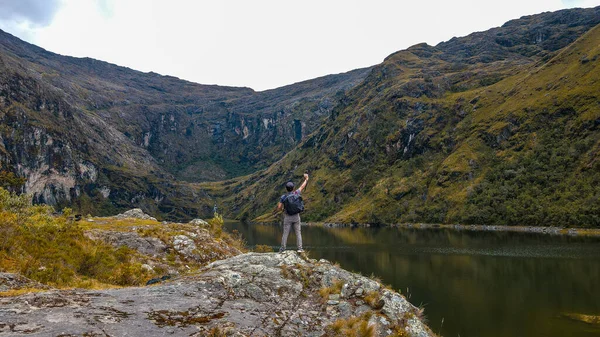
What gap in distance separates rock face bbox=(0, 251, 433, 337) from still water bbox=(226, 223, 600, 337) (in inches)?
352

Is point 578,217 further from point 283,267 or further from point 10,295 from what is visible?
point 10,295

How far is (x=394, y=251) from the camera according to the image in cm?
11094

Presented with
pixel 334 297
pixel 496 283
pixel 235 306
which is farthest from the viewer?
pixel 496 283

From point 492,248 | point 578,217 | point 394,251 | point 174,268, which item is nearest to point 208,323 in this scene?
point 174,268

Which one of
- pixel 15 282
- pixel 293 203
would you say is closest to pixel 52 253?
pixel 15 282

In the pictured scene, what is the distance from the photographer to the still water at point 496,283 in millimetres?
43406

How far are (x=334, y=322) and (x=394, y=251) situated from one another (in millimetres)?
103379

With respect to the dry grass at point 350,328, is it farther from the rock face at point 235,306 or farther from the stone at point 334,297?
the stone at point 334,297

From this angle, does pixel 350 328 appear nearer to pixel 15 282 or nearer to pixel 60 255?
pixel 15 282

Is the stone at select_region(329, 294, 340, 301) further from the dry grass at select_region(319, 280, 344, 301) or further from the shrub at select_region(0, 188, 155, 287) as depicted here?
the shrub at select_region(0, 188, 155, 287)

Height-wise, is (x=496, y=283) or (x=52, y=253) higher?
(x=52, y=253)

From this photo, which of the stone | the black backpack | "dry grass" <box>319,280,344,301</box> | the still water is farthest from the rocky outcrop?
the still water

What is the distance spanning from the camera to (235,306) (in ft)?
43.5

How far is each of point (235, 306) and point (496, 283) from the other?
65.0 metres
